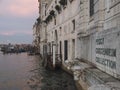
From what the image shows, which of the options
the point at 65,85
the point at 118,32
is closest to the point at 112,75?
the point at 118,32

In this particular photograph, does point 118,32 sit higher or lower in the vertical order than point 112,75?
higher

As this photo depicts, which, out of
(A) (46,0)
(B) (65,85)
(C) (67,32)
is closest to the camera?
(B) (65,85)

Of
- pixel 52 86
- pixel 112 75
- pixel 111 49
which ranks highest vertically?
pixel 111 49

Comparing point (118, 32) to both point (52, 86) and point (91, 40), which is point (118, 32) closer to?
point (91, 40)

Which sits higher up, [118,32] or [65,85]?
[118,32]

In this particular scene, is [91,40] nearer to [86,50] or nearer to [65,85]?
[86,50]

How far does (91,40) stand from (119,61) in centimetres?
507

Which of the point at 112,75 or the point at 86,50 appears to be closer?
the point at 112,75

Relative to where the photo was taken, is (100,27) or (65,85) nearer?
(100,27)

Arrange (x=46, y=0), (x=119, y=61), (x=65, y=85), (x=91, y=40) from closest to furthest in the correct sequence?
(x=119, y=61) → (x=91, y=40) → (x=65, y=85) → (x=46, y=0)

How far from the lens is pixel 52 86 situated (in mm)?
19109

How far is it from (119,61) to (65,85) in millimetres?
11442

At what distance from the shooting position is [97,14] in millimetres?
12039

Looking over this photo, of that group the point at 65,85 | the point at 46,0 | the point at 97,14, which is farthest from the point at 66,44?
the point at 46,0
